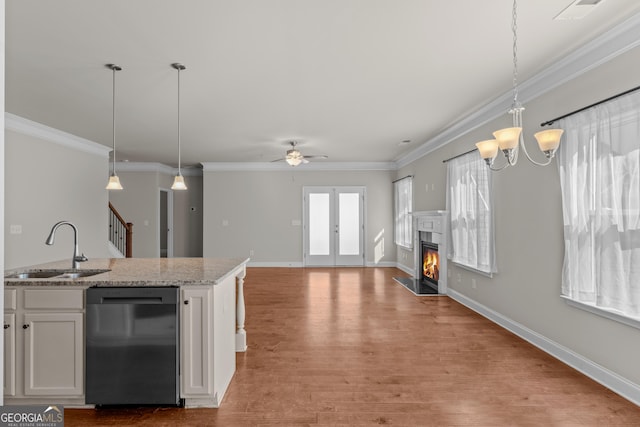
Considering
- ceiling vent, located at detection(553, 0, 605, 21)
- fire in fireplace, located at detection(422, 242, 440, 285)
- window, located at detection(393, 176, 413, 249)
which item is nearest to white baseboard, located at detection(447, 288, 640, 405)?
fire in fireplace, located at detection(422, 242, 440, 285)

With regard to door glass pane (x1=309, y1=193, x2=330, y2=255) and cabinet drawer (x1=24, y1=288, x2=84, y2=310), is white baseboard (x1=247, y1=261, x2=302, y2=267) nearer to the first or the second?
door glass pane (x1=309, y1=193, x2=330, y2=255)

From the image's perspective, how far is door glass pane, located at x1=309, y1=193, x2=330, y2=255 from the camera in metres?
9.05

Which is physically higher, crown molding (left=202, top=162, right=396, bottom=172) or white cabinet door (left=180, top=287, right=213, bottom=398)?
crown molding (left=202, top=162, right=396, bottom=172)

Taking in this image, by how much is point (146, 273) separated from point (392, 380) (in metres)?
2.22

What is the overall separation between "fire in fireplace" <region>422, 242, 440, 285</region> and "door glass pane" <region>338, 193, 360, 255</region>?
2.51 m

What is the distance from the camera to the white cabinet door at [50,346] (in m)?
2.39

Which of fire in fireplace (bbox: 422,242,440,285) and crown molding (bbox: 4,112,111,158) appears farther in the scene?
fire in fireplace (bbox: 422,242,440,285)

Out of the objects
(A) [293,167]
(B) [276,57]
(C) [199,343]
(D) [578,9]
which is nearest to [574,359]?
(D) [578,9]

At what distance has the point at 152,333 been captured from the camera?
2.38 m

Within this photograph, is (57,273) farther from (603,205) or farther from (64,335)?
(603,205)

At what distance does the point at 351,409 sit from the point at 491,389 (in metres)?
1.19

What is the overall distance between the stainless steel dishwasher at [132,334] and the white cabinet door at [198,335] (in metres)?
0.06

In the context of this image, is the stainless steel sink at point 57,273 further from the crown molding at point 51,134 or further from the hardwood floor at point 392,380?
the crown molding at point 51,134

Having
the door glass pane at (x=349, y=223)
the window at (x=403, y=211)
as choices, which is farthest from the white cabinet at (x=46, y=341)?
the door glass pane at (x=349, y=223)
